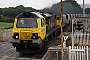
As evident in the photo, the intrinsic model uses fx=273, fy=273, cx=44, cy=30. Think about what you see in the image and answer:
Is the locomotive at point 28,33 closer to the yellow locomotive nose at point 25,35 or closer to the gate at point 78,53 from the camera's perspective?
the yellow locomotive nose at point 25,35

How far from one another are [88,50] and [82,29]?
26.2ft

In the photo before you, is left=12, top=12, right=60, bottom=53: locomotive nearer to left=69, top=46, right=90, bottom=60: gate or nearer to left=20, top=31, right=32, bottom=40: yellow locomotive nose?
left=20, top=31, right=32, bottom=40: yellow locomotive nose

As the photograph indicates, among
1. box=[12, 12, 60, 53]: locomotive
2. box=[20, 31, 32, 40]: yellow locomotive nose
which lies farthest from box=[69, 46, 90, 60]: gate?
box=[20, 31, 32, 40]: yellow locomotive nose

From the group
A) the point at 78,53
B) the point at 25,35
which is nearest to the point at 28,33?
the point at 25,35

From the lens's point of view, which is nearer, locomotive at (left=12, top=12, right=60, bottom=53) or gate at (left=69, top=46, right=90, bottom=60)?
gate at (left=69, top=46, right=90, bottom=60)

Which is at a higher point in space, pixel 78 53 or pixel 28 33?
pixel 28 33

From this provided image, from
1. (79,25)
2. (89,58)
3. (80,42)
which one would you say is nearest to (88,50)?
(89,58)

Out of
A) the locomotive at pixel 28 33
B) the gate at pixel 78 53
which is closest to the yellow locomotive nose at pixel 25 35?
the locomotive at pixel 28 33

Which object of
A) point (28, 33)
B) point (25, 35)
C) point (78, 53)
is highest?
point (28, 33)

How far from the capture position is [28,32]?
62.1 feet

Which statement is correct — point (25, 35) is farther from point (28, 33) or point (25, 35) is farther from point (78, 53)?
point (78, 53)

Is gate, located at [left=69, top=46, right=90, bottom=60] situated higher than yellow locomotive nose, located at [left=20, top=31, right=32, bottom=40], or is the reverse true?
yellow locomotive nose, located at [left=20, top=31, right=32, bottom=40]

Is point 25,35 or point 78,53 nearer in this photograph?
point 78,53

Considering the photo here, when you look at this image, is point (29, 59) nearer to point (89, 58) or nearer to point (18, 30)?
point (18, 30)
